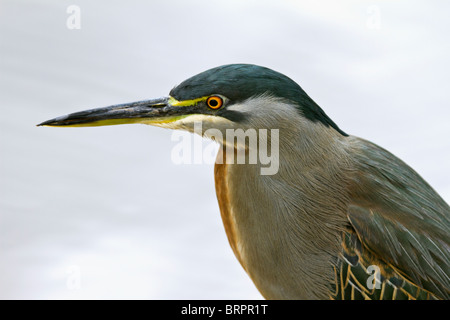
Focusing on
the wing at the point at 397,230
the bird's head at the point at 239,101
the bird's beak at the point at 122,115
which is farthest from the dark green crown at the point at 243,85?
the wing at the point at 397,230

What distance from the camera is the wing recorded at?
8.95 ft

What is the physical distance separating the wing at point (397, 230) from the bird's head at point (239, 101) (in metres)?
0.36

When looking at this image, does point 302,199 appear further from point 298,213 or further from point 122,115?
point 122,115

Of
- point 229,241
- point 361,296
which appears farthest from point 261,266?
point 361,296

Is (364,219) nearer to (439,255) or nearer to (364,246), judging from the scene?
(364,246)

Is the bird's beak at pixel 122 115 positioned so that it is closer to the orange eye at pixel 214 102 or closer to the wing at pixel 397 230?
the orange eye at pixel 214 102

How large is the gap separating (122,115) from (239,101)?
589 millimetres

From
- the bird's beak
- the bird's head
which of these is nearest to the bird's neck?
the bird's head

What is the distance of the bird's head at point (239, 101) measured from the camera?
8.73 feet

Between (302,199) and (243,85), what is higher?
(243,85)

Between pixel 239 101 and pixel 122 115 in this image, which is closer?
pixel 239 101

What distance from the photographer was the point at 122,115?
114 inches

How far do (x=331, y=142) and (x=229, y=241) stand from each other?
0.70m

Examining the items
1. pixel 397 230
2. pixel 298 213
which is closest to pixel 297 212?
pixel 298 213
